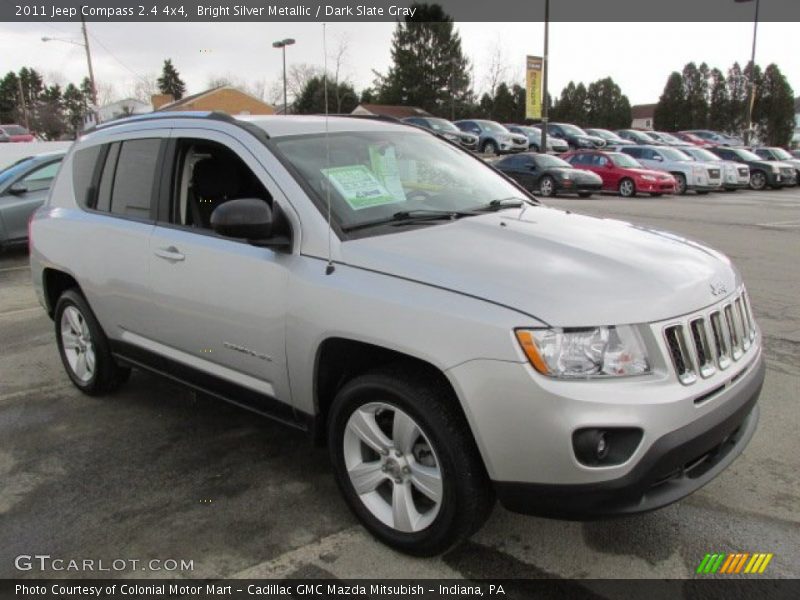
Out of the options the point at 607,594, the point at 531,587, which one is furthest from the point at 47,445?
the point at 607,594

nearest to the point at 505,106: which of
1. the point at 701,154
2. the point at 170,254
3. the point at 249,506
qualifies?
the point at 701,154

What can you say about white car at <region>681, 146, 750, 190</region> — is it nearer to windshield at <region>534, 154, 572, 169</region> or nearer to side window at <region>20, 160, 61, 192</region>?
windshield at <region>534, 154, 572, 169</region>

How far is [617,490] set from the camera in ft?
7.64

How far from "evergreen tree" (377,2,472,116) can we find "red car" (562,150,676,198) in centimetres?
4867

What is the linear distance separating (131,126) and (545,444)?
331cm

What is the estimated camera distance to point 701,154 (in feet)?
84.9

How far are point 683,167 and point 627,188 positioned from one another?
10.3 ft

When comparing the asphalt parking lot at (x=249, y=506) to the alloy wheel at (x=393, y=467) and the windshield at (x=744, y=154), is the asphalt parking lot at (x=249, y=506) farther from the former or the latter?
the windshield at (x=744, y=154)

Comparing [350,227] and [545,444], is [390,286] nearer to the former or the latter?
[350,227]

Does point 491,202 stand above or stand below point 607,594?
above

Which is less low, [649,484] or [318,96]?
[318,96]

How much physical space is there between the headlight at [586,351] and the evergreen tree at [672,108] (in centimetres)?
6782

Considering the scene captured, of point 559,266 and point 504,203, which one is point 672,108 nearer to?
point 504,203

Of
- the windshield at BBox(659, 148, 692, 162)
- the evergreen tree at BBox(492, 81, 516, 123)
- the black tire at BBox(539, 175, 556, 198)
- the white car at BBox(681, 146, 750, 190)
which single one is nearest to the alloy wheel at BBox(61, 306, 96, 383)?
the black tire at BBox(539, 175, 556, 198)
